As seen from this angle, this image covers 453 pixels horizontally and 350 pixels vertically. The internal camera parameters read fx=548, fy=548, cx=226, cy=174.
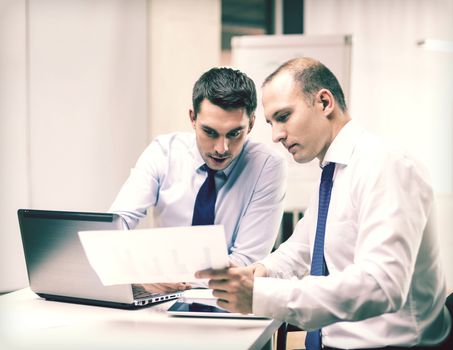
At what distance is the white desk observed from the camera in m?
1.30

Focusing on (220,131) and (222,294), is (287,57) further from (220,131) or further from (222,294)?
(222,294)

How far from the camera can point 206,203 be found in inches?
83.8

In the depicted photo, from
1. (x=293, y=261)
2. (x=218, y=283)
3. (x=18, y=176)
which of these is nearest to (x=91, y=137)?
(x=18, y=176)

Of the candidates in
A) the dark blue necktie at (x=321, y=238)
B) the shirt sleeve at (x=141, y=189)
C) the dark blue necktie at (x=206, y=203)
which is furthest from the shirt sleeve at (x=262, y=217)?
the dark blue necktie at (x=321, y=238)

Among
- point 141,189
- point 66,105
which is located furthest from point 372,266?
point 66,105

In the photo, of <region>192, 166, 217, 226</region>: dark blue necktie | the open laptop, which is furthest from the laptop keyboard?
<region>192, 166, 217, 226</region>: dark blue necktie

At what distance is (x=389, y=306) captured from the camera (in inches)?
47.6

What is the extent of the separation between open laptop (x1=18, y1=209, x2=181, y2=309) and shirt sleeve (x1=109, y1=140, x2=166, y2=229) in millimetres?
491

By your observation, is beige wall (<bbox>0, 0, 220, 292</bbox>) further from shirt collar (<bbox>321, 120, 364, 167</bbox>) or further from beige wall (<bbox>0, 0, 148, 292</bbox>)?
shirt collar (<bbox>321, 120, 364, 167</bbox>)

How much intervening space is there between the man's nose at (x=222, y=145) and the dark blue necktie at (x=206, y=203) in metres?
0.19

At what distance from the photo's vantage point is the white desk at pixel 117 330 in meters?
1.30

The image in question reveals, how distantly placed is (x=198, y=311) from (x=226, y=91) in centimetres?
83

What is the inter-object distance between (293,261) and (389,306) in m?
0.52

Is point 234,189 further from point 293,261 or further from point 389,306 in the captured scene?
point 389,306
